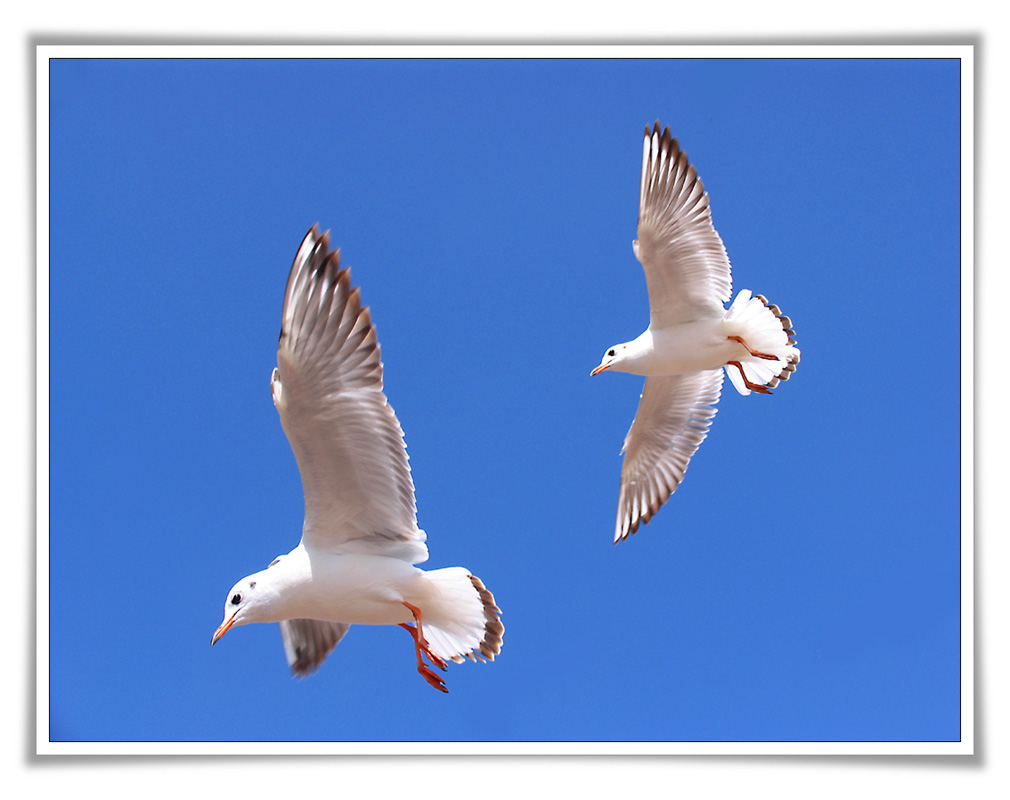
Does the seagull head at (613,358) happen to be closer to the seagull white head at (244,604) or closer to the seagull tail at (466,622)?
the seagull tail at (466,622)

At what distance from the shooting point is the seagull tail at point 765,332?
618cm

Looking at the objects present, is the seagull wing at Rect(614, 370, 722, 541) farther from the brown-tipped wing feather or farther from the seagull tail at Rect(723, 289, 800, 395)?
the brown-tipped wing feather

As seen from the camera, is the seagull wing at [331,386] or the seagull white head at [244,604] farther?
the seagull white head at [244,604]

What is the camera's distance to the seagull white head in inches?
184

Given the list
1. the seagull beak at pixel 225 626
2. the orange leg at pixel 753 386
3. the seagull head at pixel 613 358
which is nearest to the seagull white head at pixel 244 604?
the seagull beak at pixel 225 626

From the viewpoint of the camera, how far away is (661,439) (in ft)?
24.2

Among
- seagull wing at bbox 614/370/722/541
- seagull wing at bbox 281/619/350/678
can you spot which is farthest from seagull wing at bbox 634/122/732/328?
seagull wing at bbox 281/619/350/678

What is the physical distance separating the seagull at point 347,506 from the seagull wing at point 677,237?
2.16m

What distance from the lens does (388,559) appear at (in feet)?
15.8

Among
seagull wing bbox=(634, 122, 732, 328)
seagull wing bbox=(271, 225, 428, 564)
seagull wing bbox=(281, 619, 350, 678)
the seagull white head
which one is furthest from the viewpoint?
seagull wing bbox=(634, 122, 732, 328)

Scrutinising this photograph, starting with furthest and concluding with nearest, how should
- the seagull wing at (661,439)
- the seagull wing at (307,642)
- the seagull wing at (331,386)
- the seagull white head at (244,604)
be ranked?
the seagull wing at (661,439) < the seagull wing at (307,642) < the seagull white head at (244,604) < the seagull wing at (331,386)

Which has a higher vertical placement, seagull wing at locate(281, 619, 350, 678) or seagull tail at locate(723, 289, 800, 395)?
seagull tail at locate(723, 289, 800, 395)

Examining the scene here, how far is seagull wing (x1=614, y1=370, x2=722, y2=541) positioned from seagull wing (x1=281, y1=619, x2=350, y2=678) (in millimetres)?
2454
